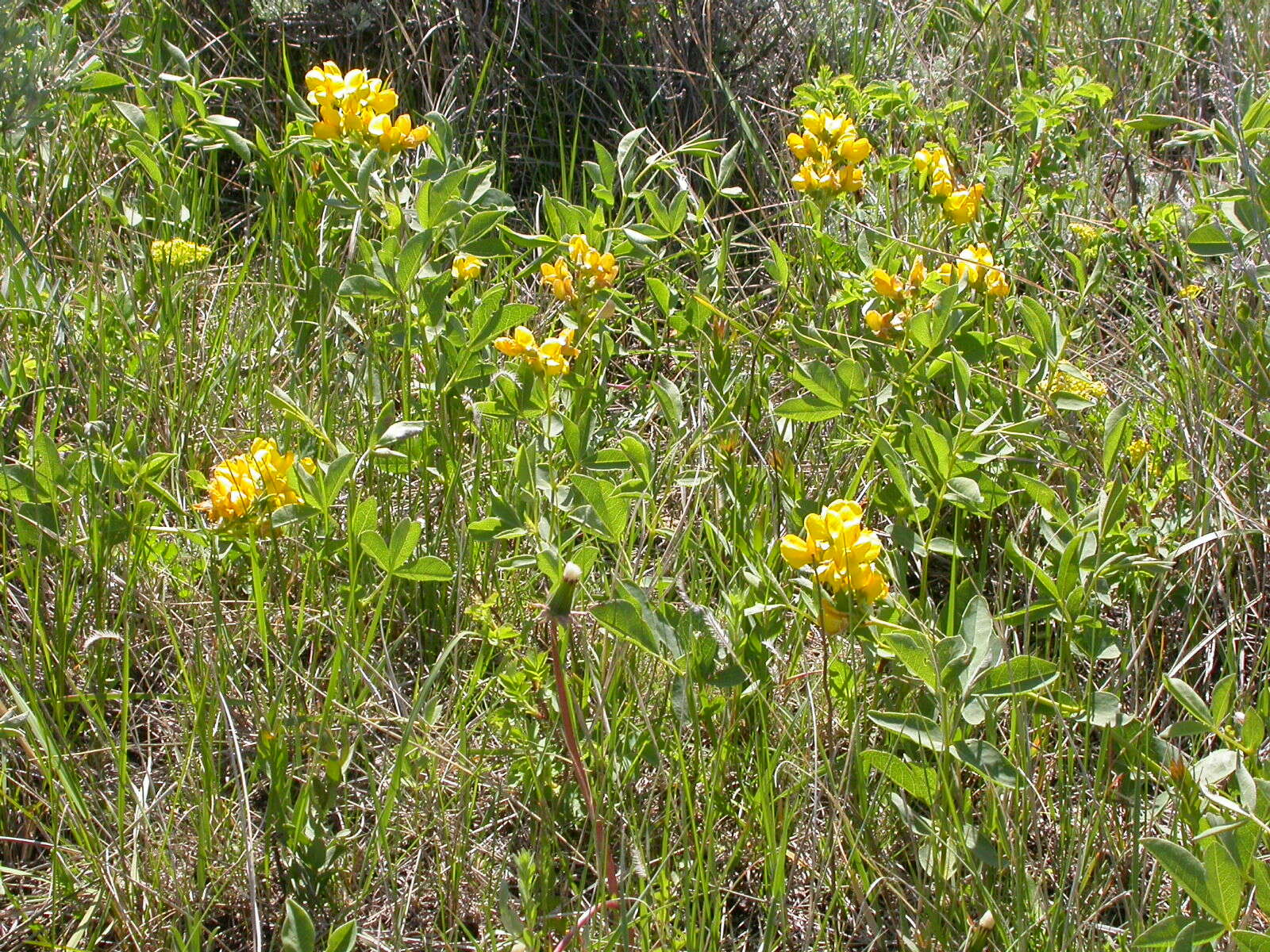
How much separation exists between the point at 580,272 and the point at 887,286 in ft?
1.77

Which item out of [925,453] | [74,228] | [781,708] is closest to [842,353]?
[925,453]

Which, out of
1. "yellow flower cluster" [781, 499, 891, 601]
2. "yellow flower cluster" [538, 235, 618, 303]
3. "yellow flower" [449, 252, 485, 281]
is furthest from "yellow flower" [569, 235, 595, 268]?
"yellow flower cluster" [781, 499, 891, 601]

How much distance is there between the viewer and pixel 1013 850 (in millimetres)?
1511

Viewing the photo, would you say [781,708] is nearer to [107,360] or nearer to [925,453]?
[925,453]

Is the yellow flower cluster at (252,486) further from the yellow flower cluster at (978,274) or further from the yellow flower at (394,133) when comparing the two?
the yellow flower cluster at (978,274)

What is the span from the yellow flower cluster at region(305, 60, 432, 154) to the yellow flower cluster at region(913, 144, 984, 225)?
0.96m

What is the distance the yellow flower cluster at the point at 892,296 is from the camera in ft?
6.69

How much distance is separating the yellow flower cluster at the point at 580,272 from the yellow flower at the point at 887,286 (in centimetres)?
47

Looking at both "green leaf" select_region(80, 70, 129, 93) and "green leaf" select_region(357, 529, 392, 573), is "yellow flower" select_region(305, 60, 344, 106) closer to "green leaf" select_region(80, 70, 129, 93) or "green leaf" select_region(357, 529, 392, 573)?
"green leaf" select_region(80, 70, 129, 93)

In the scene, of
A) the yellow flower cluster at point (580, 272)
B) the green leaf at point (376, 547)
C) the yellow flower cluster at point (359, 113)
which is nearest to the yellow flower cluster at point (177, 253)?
the yellow flower cluster at point (359, 113)

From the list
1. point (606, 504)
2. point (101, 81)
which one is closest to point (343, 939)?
point (606, 504)

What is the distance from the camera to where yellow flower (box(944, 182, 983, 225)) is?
231 cm

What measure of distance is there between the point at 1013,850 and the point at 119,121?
101 inches

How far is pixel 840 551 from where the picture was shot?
1425mm
